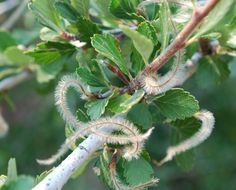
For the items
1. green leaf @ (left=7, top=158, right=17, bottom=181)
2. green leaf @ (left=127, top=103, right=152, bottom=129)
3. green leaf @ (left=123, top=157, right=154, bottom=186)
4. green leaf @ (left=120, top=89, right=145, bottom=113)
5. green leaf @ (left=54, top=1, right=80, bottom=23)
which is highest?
green leaf @ (left=54, top=1, right=80, bottom=23)

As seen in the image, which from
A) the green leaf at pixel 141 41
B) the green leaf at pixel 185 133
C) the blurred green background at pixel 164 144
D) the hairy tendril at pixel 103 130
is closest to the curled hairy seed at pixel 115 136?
the hairy tendril at pixel 103 130

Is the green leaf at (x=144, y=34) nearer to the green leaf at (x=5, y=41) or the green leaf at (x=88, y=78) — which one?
the green leaf at (x=88, y=78)

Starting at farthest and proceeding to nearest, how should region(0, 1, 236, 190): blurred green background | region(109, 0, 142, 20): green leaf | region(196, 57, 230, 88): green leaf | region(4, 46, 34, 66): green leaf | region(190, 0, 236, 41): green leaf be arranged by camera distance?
region(0, 1, 236, 190): blurred green background → region(4, 46, 34, 66): green leaf → region(196, 57, 230, 88): green leaf → region(109, 0, 142, 20): green leaf → region(190, 0, 236, 41): green leaf

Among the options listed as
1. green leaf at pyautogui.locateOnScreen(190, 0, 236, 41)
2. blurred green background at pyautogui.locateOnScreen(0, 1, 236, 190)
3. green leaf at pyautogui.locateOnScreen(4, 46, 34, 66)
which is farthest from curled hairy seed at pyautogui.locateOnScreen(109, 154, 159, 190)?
blurred green background at pyautogui.locateOnScreen(0, 1, 236, 190)

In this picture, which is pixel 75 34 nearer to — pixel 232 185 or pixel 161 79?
pixel 161 79

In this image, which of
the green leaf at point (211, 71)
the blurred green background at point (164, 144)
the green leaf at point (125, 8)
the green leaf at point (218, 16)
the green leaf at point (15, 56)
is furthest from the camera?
the blurred green background at point (164, 144)

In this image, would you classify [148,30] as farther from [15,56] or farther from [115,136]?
[15,56]

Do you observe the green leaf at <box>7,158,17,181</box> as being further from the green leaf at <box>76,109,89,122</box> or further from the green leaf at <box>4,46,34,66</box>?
the green leaf at <box>4,46,34,66</box>
